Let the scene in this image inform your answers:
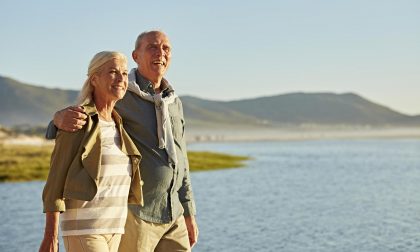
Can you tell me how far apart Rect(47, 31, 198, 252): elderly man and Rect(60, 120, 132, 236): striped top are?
757mm

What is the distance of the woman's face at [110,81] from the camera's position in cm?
560

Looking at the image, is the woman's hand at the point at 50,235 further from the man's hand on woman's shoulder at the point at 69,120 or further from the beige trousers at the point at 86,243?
the man's hand on woman's shoulder at the point at 69,120

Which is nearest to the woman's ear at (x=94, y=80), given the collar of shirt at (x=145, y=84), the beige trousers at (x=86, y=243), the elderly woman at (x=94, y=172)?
the elderly woman at (x=94, y=172)

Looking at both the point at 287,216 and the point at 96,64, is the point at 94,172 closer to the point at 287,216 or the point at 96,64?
the point at 96,64

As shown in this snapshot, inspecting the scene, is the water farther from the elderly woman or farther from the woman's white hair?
the woman's white hair

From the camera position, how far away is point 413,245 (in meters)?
20.6

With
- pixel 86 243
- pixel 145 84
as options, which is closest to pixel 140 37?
pixel 145 84

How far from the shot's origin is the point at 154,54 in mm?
6594

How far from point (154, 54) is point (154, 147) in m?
0.83

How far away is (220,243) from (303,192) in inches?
866

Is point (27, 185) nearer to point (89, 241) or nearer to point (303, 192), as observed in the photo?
point (303, 192)

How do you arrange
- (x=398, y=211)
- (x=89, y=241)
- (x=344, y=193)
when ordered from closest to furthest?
(x=89, y=241)
(x=398, y=211)
(x=344, y=193)

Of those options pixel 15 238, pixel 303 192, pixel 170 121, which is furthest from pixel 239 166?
pixel 170 121

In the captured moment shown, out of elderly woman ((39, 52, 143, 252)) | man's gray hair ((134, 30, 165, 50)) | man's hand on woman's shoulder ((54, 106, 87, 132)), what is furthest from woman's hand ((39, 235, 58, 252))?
man's gray hair ((134, 30, 165, 50))
